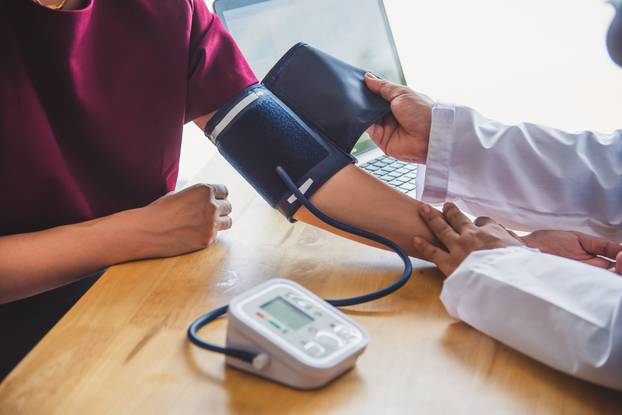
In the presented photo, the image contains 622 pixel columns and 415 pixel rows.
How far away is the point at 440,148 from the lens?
1.13m

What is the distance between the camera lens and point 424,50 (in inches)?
86.7

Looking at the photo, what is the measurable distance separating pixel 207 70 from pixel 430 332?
1.89 ft

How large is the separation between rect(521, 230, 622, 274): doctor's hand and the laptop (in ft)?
1.16

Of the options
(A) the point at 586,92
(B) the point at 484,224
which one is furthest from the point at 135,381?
(A) the point at 586,92

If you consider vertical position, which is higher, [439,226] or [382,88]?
[382,88]

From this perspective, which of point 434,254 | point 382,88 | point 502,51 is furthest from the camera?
point 502,51

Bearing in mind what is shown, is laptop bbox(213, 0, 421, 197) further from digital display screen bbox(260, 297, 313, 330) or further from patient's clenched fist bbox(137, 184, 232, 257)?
digital display screen bbox(260, 297, 313, 330)

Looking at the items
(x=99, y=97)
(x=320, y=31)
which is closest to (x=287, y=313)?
(x=99, y=97)

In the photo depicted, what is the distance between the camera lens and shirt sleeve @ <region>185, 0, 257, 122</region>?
1.09m

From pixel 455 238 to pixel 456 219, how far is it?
0.05 metres

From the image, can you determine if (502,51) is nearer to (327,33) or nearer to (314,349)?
(327,33)

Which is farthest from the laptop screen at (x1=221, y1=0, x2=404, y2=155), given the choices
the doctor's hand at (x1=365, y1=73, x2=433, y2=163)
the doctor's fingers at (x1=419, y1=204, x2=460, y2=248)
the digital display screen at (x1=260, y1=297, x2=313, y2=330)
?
the digital display screen at (x1=260, y1=297, x2=313, y2=330)

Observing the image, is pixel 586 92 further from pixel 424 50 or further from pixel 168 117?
pixel 168 117

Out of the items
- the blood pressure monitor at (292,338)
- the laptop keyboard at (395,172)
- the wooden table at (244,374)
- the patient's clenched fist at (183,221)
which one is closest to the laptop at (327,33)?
the laptop keyboard at (395,172)
